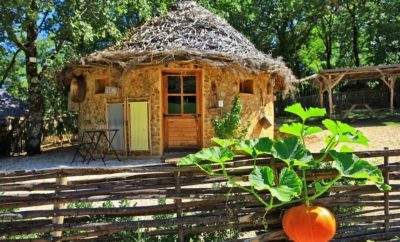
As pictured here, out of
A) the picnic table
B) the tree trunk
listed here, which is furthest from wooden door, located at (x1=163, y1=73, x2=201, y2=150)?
the picnic table

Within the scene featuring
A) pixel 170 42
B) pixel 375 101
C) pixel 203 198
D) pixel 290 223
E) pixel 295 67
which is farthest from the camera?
pixel 295 67

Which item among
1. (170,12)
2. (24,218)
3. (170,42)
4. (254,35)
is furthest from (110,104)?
(254,35)

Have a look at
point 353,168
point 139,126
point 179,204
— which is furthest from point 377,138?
point 179,204

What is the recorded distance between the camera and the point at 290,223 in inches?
173

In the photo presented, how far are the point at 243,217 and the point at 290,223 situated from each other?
52 cm

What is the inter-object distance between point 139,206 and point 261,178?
1.27 metres

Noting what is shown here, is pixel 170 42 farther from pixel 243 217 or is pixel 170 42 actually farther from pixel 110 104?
pixel 243 217

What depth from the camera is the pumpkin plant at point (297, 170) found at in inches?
166

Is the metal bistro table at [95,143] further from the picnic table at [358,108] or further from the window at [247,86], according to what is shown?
the picnic table at [358,108]

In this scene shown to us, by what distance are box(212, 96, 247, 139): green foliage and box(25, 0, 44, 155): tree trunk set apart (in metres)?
6.58

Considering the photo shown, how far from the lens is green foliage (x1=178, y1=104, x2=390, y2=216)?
4.20 meters

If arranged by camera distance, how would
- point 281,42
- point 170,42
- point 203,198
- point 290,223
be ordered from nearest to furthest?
point 290,223 < point 203,198 < point 170,42 < point 281,42

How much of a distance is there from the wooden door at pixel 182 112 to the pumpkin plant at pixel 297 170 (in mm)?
8759

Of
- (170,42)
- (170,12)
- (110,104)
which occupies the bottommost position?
(110,104)
